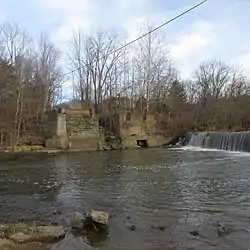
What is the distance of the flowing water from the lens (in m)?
8.96

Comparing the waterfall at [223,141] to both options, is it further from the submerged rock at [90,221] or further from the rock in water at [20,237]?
the rock in water at [20,237]

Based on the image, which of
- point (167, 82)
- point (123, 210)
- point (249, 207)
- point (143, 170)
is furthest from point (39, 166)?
point (167, 82)

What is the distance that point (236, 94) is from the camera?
186 ft

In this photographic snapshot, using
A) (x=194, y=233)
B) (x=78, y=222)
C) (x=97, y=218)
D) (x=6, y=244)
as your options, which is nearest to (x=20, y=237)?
(x=6, y=244)

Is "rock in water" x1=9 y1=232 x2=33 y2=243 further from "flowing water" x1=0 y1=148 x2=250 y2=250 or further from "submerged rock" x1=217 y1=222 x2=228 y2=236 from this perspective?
"submerged rock" x1=217 y1=222 x2=228 y2=236

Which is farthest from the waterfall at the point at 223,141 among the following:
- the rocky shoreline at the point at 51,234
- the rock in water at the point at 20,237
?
the rock in water at the point at 20,237

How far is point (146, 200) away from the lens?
43.5 feet

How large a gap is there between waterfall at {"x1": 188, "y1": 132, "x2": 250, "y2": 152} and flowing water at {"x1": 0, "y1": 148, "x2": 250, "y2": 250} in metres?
11.2

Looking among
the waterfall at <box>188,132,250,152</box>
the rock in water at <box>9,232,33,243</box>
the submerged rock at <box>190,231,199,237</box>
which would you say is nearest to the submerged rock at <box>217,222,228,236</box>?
the submerged rock at <box>190,231,199,237</box>

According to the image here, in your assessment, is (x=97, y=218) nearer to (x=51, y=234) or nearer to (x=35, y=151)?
(x=51, y=234)

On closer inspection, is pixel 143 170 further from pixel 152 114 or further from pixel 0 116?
pixel 152 114

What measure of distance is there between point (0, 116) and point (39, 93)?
23.3ft

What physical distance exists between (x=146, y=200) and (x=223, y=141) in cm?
2445

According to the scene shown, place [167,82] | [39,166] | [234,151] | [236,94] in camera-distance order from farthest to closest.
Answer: [236,94], [167,82], [234,151], [39,166]
